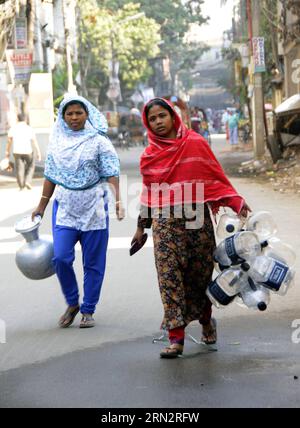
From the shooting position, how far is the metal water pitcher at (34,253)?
743cm

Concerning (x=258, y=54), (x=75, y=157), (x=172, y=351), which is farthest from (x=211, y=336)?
(x=258, y=54)

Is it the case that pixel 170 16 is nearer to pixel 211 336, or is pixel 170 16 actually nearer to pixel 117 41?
pixel 117 41

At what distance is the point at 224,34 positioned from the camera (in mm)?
65000

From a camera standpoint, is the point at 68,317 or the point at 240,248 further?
the point at 68,317

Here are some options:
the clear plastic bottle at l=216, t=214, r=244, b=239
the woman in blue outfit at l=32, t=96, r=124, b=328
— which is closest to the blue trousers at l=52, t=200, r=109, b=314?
the woman in blue outfit at l=32, t=96, r=124, b=328

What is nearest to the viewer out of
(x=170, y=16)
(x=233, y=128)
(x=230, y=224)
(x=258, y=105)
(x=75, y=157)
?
(x=230, y=224)

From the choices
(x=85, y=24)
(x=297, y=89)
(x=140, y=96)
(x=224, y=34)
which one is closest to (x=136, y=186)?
(x=297, y=89)

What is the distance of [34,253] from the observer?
744cm

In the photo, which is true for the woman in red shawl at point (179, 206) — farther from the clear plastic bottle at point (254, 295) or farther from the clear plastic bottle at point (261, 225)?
the clear plastic bottle at point (254, 295)

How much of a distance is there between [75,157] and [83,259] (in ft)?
2.46

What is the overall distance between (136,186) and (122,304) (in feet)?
44.5

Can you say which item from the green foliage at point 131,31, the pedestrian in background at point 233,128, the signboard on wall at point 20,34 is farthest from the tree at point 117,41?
the signboard on wall at point 20,34
